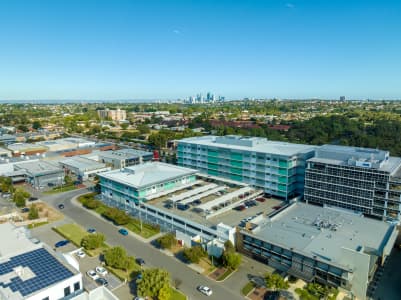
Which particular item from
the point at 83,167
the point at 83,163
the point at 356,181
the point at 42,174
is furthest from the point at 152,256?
the point at 83,163

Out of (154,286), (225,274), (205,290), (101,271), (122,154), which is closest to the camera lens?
(154,286)

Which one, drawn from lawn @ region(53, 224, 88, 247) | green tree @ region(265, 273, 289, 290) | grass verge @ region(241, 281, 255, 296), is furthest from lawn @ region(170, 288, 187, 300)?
lawn @ region(53, 224, 88, 247)

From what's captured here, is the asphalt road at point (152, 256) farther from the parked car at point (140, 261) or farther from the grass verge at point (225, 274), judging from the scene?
the grass verge at point (225, 274)

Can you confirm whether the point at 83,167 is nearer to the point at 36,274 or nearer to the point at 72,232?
the point at 72,232

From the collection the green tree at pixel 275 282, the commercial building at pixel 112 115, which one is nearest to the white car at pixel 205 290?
the green tree at pixel 275 282

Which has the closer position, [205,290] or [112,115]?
[205,290]

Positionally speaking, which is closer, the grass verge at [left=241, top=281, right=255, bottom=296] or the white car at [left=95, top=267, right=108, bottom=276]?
the grass verge at [left=241, top=281, right=255, bottom=296]

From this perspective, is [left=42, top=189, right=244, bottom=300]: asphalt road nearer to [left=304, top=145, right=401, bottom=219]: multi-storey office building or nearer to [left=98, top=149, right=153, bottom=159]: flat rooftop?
[left=98, top=149, right=153, bottom=159]: flat rooftop
